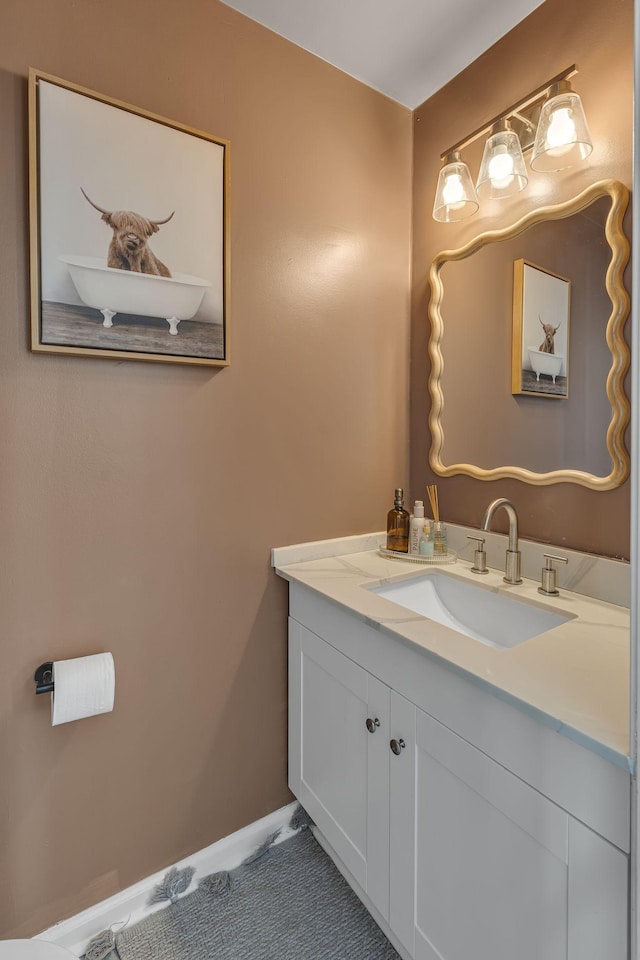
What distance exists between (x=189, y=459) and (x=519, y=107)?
4.36 ft

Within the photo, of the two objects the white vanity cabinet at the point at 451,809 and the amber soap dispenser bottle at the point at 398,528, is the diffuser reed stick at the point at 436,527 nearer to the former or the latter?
the amber soap dispenser bottle at the point at 398,528

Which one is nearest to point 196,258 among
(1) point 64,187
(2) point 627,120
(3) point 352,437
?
(1) point 64,187

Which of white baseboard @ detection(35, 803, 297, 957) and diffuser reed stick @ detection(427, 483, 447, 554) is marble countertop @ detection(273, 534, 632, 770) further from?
white baseboard @ detection(35, 803, 297, 957)

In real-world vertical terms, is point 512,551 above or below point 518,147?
below

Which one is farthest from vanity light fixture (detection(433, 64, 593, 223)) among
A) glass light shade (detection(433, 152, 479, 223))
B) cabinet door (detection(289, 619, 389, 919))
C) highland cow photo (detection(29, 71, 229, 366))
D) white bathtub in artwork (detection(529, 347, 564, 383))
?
cabinet door (detection(289, 619, 389, 919))

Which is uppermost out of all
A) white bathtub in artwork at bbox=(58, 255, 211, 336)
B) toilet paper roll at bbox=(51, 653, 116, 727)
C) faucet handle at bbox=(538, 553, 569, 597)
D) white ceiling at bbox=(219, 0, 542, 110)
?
white ceiling at bbox=(219, 0, 542, 110)

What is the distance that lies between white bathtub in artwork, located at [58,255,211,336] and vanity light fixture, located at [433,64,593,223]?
2.64 feet

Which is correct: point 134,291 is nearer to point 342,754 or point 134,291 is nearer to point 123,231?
point 123,231

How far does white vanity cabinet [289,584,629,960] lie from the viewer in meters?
0.72

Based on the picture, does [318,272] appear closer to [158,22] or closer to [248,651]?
[158,22]

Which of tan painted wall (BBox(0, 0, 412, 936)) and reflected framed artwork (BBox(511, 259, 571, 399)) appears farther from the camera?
reflected framed artwork (BBox(511, 259, 571, 399))

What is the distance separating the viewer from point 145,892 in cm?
A: 133

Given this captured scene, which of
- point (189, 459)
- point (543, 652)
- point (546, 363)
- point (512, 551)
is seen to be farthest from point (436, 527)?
point (189, 459)

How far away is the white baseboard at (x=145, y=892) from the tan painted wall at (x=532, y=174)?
1147mm
